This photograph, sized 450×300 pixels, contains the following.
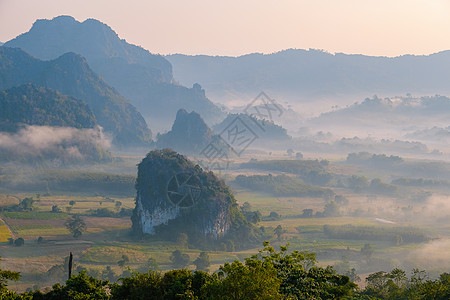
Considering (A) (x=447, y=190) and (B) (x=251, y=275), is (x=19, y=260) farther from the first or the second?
(A) (x=447, y=190)

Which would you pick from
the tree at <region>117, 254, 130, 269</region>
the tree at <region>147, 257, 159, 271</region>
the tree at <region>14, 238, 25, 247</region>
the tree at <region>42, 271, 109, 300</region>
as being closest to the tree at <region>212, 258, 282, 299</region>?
the tree at <region>42, 271, 109, 300</region>

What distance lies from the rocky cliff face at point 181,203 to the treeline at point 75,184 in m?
31.8

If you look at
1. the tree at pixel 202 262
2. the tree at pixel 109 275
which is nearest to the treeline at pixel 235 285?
the tree at pixel 109 275

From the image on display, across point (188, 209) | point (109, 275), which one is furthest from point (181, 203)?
point (109, 275)

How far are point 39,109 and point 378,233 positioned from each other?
119443 millimetres

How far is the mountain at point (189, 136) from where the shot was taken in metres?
189

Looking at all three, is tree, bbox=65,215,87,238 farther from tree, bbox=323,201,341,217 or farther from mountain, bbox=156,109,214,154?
mountain, bbox=156,109,214,154

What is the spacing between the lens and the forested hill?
15425cm

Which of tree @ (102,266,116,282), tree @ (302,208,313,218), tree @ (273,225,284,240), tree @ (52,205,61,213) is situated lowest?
tree @ (102,266,116,282)

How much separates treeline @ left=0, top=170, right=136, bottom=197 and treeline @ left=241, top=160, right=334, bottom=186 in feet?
173

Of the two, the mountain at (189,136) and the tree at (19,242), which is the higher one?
the mountain at (189,136)

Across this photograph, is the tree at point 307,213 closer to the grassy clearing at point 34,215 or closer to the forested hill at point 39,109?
the grassy clearing at point 34,215

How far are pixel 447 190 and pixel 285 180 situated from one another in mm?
42956

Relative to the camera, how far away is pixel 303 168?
15550 centimetres
